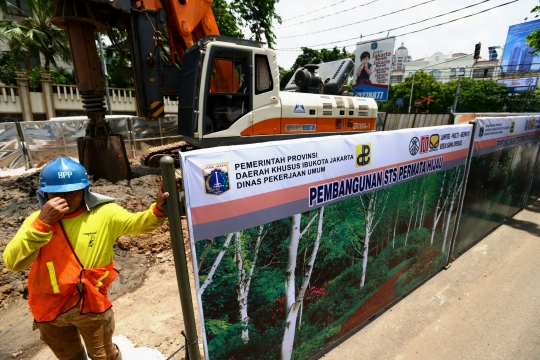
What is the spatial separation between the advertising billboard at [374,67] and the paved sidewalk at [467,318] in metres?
16.3

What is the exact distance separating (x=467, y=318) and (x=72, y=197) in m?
4.42

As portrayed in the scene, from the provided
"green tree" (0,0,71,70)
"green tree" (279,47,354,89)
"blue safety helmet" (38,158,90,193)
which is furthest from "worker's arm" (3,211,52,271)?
"green tree" (279,47,354,89)

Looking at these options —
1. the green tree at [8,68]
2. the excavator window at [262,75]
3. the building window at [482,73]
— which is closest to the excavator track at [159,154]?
the excavator window at [262,75]

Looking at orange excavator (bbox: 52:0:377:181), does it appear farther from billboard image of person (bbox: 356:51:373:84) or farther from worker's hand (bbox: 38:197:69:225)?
billboard image of person (bbox: 356:51:373:84)

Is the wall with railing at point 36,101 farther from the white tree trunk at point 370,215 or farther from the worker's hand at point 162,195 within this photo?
the worker's hand at point 162,195

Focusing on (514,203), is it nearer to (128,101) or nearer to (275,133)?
(275,133)

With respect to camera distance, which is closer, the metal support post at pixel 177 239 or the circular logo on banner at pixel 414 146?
the metal support post at pixel 177 239

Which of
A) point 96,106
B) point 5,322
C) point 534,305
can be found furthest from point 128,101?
point 534,305

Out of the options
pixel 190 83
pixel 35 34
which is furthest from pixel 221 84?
pixel 35 34

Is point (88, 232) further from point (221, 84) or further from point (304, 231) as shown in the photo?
point (221, 84)

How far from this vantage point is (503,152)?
5039 mm

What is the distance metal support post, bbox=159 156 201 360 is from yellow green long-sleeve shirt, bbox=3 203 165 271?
0.76 feet

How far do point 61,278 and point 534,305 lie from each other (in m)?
5.35

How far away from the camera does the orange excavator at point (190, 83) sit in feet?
18.1
